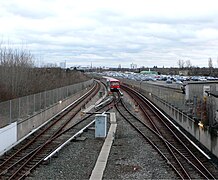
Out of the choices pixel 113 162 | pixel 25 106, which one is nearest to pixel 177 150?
pixel 113 162

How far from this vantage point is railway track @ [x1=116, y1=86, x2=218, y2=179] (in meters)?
13.1

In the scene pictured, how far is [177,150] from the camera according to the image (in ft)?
55.2

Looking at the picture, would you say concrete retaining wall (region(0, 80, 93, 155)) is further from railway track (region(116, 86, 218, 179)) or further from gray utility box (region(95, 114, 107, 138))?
railway track (region(116, 86, 218, 179))

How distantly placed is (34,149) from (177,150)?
6.95 m

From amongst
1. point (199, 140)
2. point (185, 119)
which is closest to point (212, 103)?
point (199, 140)

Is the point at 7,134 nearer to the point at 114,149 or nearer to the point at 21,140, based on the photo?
the point at 21,140

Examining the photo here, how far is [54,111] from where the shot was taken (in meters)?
30.9

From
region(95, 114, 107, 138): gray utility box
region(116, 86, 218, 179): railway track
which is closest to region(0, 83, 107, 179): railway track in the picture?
region(95, 114, 107, 138): gray utility box

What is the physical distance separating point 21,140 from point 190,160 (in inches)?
356

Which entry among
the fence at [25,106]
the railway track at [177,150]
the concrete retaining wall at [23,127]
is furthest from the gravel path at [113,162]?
the fence at [25,106]

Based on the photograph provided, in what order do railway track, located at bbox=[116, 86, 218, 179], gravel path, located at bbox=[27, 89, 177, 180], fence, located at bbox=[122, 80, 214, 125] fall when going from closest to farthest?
gravel path, located at bbox=[27, 89, 177, 180]
railway track, located at bbox=[116, 86, 218, 179]
fence, located at bbox=[122, 80, 214, 125]

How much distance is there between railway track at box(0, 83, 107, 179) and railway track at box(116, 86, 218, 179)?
16.2 ft

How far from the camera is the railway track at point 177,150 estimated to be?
13117 mm

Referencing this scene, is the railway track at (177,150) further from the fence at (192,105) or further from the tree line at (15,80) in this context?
the tree line at (15,80)
